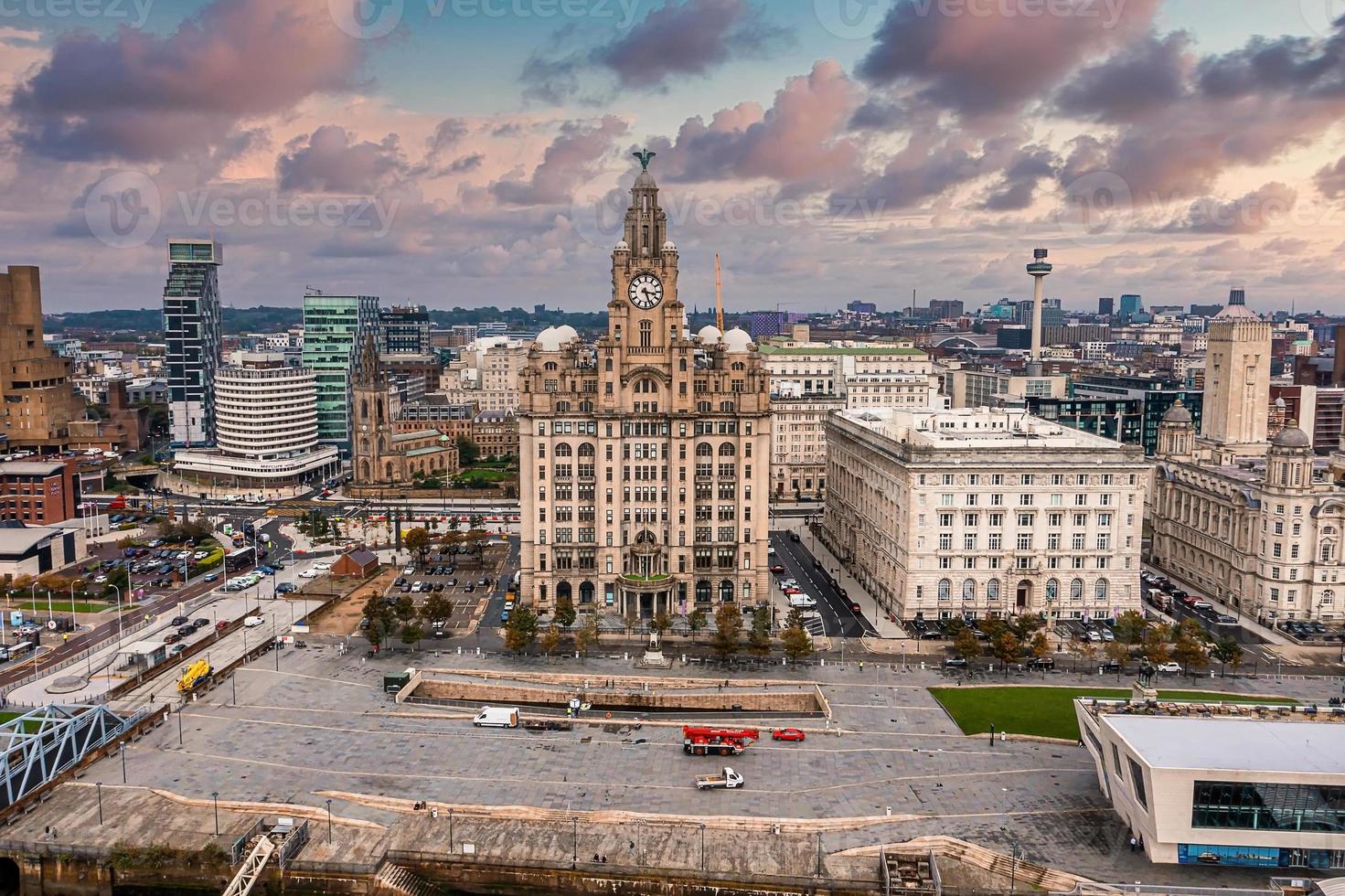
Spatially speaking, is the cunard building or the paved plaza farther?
the cunard building

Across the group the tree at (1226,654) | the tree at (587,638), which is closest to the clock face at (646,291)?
the tree at (587,638)

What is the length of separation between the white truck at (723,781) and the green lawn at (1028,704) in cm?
1912

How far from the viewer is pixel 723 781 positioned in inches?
2537

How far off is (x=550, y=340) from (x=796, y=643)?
40306 millimetres

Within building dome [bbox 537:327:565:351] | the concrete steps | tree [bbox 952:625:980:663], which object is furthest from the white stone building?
the concrete steps

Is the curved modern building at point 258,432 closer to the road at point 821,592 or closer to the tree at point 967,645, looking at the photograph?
the road at point 821,592

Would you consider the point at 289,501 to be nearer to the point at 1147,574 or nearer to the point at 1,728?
the point at 1,728

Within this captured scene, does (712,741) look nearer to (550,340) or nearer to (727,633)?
(727,633)

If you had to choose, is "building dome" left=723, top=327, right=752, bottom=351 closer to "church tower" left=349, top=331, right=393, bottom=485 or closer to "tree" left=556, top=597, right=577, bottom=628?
"tree" left=556, top=597, right=577, bottom=628

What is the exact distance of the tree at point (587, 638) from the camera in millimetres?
90312

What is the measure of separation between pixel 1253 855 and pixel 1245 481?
58.8 meters

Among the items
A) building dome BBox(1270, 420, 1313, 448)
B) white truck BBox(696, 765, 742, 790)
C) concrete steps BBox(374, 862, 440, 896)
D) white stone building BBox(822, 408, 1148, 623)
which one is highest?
building dome BBox(1270, 420, 1313, 448)

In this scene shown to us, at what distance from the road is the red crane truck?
28.6 m

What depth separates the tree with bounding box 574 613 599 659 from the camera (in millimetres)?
90312
